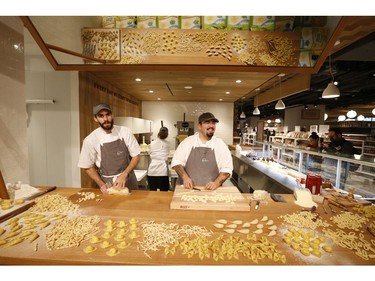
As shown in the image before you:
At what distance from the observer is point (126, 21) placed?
2236 mm

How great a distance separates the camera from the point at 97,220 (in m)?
1.31

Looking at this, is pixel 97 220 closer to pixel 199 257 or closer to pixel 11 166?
pixel 199 257

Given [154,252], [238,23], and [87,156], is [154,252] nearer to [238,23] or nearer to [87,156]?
[87,156]

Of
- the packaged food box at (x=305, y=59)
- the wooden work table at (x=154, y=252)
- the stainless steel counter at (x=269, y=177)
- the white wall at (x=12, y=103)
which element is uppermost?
the packaged food box at (x=305, y=59)

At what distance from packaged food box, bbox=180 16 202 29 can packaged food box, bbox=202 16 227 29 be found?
0.19 ft

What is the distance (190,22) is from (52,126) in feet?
8.67

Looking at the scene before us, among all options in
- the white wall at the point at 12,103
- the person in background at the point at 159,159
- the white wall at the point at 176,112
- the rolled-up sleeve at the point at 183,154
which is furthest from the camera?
the white wall at the point at 176,112

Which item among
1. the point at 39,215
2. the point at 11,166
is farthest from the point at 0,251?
the point at 11,166

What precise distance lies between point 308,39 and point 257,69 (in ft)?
2.08

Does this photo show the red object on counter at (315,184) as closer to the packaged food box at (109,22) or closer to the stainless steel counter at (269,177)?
the stainless steel counter at (269,177)

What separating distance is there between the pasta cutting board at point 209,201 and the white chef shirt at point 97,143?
103 centimetres

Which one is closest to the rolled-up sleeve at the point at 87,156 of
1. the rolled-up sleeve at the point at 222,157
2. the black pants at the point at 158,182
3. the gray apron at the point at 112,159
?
the gray apron at the point at 112,159

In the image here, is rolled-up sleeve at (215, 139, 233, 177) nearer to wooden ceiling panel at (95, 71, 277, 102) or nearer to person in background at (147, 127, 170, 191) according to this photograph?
wooden ceiling panel at (95, 71, 277, 102)

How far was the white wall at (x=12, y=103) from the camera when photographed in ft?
6.07
